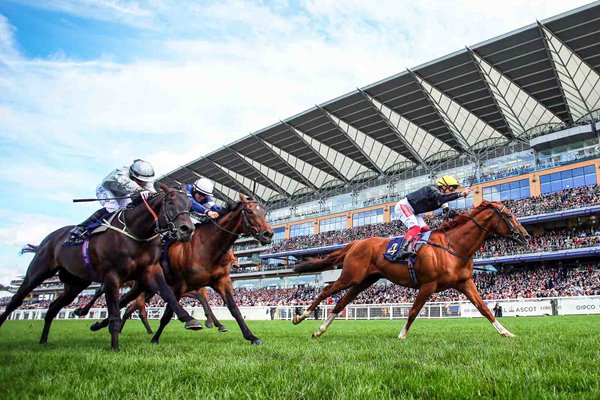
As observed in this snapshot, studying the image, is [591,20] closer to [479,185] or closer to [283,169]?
[479,185]

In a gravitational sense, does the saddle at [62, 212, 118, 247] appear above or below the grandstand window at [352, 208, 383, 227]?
below

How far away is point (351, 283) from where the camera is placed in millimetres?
8609

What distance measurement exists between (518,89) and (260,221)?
39576mm

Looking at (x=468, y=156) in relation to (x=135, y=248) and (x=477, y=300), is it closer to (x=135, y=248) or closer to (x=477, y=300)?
(x=477, y=300)

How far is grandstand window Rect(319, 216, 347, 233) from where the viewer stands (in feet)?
193

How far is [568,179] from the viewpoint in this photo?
136 feet

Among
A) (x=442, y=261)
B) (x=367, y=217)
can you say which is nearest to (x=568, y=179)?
(x=367, y=217)

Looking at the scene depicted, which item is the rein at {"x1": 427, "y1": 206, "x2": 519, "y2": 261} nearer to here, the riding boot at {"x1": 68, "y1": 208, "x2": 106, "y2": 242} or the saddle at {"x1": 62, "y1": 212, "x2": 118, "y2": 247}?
the saddle at {"x1": 62, "y1": 212, "x2": 118, "y2": 247}

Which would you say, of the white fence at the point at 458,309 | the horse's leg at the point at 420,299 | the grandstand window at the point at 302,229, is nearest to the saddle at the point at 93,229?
the horse's leg at the point at 420,299

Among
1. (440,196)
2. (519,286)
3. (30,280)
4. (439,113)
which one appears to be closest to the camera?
(30,280)

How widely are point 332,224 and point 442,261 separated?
2052 inches

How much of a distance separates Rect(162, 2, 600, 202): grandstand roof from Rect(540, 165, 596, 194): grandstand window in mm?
5097

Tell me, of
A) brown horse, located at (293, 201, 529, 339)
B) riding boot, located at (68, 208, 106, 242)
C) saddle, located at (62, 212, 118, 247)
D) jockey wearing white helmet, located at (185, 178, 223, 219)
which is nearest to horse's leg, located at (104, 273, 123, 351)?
saddle, located at (62, 212, 118, 247)

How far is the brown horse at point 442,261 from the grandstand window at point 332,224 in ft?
163
